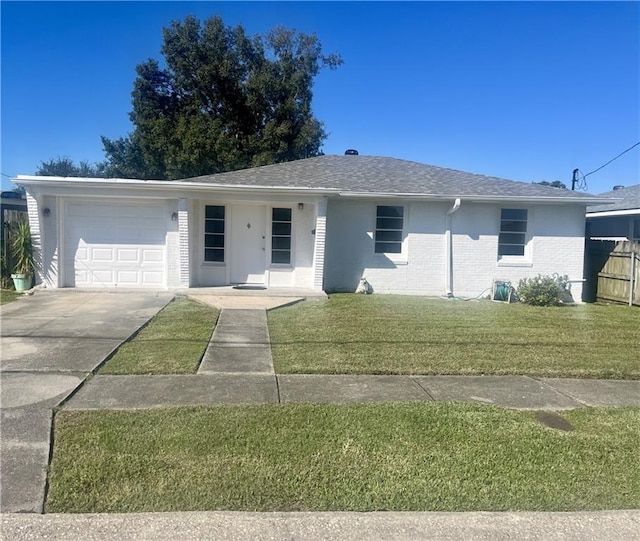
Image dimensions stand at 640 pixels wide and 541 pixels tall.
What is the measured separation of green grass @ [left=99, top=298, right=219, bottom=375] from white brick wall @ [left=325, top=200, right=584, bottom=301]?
14.8ft

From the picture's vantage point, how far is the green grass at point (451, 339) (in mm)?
6137

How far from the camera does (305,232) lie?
12469 mm

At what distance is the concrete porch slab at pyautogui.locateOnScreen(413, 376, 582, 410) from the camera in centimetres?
493

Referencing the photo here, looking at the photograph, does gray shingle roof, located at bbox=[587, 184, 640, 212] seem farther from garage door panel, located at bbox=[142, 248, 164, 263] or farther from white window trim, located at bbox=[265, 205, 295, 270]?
garage door panel, located at bbox=[142, 248, 164, 263]

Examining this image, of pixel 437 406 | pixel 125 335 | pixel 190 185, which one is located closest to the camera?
pixel 437 406

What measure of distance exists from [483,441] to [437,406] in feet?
2.55

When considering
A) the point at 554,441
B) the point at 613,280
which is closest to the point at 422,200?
the point at 613,280

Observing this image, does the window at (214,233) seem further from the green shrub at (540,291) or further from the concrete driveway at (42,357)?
the green shrub at (540,291)

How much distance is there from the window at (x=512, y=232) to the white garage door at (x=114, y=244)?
8851 mm

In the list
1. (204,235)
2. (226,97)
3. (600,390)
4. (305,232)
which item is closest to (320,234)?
(305,232)

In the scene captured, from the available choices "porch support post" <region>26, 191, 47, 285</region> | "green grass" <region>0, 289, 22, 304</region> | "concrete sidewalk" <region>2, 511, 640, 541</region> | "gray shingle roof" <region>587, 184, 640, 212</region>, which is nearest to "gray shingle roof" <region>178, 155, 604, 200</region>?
"gray shingle roof" <region>587, 184, 640, 212</region>

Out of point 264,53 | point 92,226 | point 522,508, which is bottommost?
point 522,508

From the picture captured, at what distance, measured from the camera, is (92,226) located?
11.9 m

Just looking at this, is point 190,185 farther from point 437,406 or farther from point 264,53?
point 264,53
